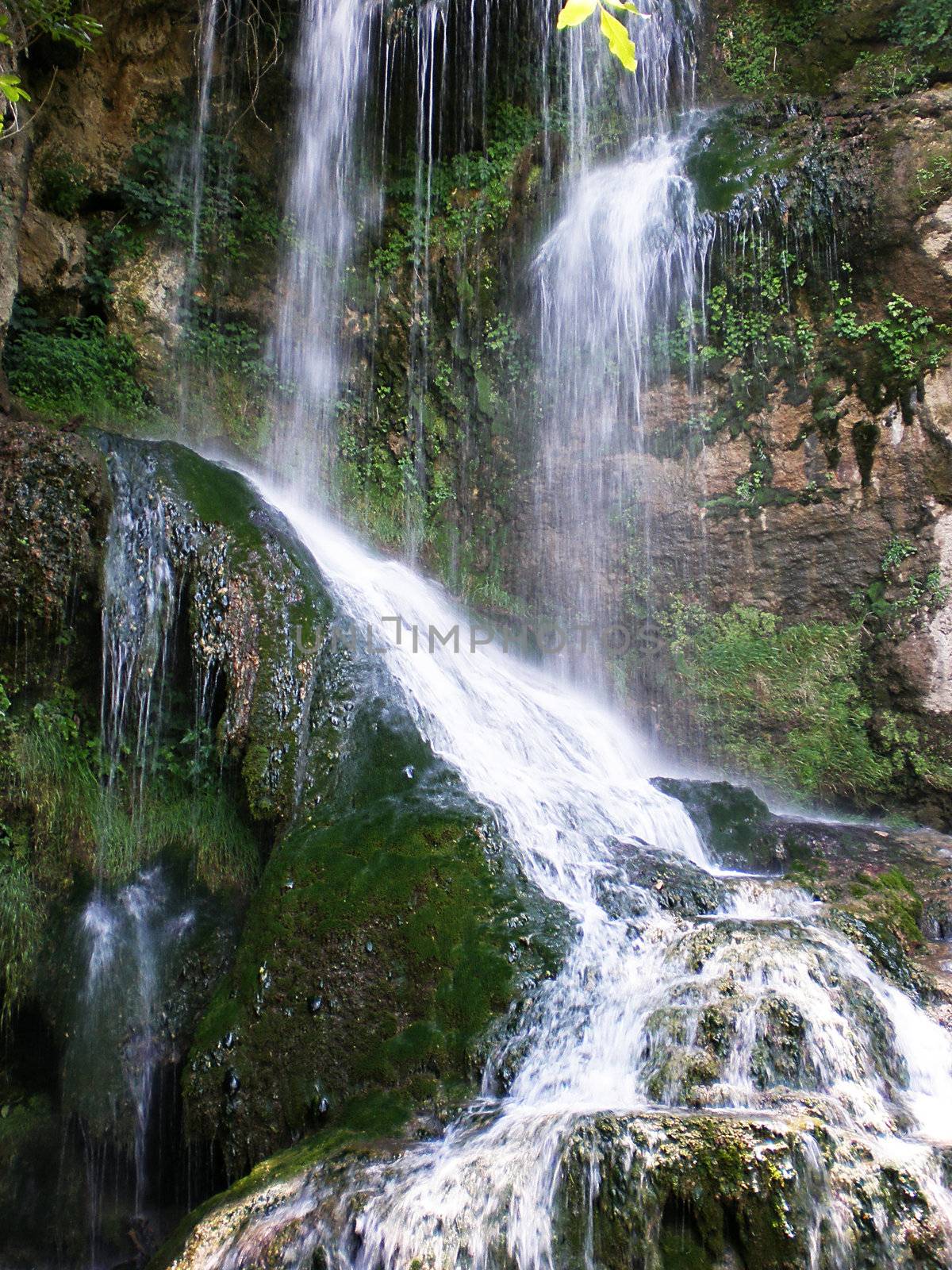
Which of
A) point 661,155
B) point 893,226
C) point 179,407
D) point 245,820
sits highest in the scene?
point 661,155

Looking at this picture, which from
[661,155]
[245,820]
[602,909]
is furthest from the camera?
[661,155]

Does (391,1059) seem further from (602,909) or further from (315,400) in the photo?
(315,400)

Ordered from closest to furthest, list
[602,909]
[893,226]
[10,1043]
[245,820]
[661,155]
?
[602,909], [10,1043], [245,820], [893,226], [661,155]

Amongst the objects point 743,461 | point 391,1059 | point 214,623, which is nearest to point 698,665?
point 743,461

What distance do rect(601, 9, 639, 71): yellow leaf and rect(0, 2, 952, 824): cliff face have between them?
6.78 metres

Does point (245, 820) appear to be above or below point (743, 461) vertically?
below

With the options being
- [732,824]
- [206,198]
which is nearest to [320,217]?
[206,198]

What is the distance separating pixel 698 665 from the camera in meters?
9.07

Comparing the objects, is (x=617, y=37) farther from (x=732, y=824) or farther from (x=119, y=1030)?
(x=732, y=824)

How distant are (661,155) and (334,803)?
8541mm

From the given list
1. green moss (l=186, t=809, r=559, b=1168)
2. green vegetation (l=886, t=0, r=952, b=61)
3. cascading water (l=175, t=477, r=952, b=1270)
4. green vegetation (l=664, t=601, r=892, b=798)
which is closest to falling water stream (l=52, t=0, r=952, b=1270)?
cascading water (l=175, t=477, r=952, b=1270)

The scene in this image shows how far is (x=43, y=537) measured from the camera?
5504 millimetres

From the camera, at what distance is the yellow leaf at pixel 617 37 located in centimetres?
181

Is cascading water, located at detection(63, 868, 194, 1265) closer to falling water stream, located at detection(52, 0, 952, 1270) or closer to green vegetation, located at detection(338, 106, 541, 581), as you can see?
falling water stream, located at detection(52, 0, 952, 1270)
